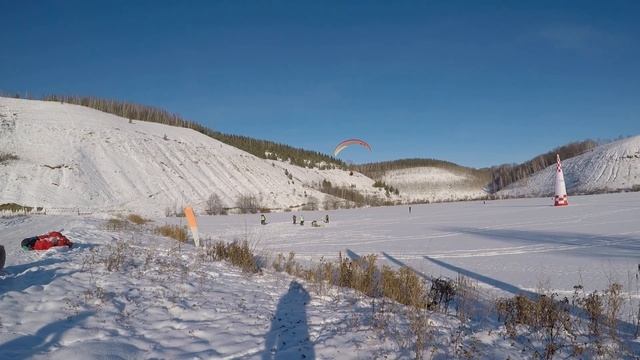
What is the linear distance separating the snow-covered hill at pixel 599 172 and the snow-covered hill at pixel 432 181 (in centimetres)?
4401

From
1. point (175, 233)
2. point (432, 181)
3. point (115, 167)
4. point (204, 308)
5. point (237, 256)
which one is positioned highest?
point (432, 181)

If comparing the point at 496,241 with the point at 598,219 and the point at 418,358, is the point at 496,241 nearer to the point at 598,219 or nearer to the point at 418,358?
the point at 598,219

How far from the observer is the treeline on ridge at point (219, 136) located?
75519 mm

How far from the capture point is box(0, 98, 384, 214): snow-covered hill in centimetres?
3794

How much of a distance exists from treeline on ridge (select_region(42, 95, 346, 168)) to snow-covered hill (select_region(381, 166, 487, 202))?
150ft

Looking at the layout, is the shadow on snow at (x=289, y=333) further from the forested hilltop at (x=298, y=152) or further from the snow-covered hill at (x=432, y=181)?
the snow-covered hill at (x=432, y=181)

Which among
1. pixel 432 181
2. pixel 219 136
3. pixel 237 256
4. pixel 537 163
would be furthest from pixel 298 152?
pixel 237 256

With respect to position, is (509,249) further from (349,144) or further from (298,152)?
(298,152)

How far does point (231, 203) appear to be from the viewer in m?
50.2

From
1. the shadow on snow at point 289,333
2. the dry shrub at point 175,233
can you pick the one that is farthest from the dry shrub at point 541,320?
the dry shrub at point 175,233

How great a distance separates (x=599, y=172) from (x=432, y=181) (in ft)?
246

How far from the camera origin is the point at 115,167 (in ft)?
151

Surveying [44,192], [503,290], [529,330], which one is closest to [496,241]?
[503,290]

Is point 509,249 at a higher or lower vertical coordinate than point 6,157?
lower
